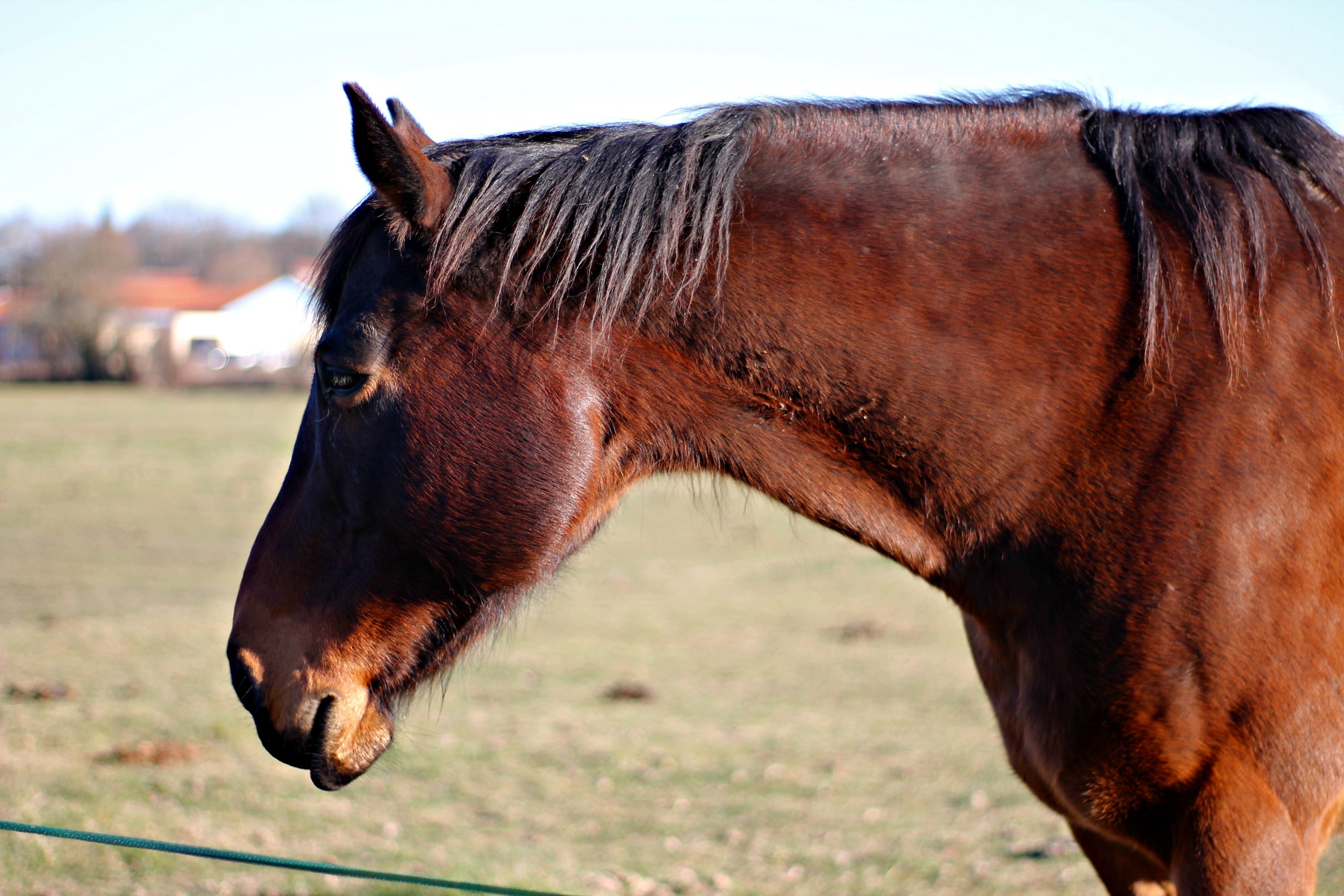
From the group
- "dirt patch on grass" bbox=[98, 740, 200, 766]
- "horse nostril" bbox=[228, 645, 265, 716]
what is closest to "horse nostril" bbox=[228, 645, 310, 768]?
"horse nostril" bbox=[228, 645, 265, 716]

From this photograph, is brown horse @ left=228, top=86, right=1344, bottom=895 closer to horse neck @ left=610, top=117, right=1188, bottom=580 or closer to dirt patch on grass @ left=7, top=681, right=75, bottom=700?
horse neck @ left=610, top=117, right=1188, bottom=580

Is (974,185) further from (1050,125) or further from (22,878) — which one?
(22,878)

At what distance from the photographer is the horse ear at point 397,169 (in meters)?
1.77

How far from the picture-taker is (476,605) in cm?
205

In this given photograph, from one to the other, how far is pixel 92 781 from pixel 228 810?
0.63 metres

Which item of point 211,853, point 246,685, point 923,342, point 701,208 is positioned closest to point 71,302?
point 211,853

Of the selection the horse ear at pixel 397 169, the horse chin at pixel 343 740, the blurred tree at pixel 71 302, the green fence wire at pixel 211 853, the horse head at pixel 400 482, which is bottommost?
the blurred tree at pixel 71 302

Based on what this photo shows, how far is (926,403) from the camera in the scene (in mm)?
1926

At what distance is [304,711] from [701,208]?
46.6 inches

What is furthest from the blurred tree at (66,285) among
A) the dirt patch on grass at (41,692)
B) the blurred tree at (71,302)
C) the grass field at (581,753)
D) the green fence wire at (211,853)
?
the green fence wire at (211,853)

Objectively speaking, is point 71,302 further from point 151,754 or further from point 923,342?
point 923,342

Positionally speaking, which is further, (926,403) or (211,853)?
(211,853)

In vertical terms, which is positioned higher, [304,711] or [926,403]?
[926,403]

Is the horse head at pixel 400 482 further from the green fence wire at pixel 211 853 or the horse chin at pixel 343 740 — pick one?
the green fence wire at pixel 211 853
